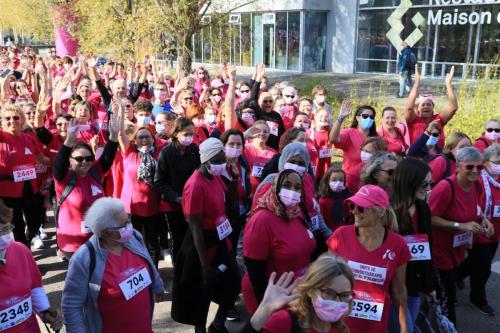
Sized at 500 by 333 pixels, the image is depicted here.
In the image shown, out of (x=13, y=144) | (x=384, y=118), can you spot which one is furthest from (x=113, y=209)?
(x=384, y=118)

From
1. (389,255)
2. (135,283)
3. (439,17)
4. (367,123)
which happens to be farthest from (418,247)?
(439,17)

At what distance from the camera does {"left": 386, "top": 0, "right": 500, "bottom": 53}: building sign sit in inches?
787

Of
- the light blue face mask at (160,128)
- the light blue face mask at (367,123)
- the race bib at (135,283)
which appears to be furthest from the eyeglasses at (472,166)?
the light blue face mask at (160,128)

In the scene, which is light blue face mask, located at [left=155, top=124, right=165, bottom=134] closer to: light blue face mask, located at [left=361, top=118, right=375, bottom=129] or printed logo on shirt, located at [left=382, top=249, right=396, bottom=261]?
light blue face mask, located at [left=361, top=118, right=375, bottom=129]

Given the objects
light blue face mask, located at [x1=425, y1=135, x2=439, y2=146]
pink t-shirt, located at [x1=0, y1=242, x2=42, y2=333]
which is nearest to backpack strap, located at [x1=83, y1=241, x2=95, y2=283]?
pink t-shirt, located at [x1=0, y1=242, x2=42, y2=333]

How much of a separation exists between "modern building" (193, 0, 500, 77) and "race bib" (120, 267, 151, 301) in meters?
15.7

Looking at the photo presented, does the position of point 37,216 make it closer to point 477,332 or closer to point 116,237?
point 116,237

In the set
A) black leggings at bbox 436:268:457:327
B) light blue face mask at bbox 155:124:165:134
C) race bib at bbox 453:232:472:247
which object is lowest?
black leggings at bbox 436:268:457:327

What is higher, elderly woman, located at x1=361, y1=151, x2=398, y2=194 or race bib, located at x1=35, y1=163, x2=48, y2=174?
elderly woman, located at x1=361, y1=151, x2=398, y2=194

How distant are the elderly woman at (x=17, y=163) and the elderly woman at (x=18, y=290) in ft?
9.15

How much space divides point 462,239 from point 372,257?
A: 1.76m

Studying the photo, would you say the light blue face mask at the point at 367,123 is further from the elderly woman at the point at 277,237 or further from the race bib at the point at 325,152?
the elderly woman at the point at 277,237

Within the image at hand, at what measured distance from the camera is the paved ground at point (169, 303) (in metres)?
4.70

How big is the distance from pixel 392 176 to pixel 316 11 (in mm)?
24326
